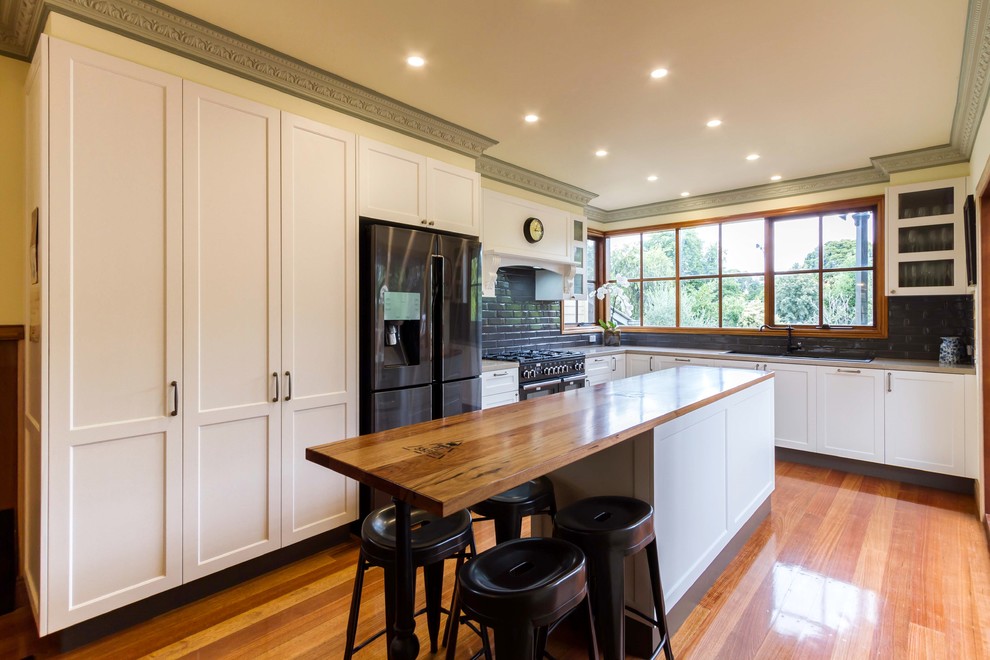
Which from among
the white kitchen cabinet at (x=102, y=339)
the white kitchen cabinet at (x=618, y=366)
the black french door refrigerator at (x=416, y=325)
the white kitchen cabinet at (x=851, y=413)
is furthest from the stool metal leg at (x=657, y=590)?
the white kitchen cabinet at (x=618, y=366)

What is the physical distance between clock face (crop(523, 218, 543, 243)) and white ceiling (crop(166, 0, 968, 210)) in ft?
2.49

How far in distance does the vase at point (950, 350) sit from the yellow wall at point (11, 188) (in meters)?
6.01

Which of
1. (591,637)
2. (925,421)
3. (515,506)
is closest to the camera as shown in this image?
(591,637)

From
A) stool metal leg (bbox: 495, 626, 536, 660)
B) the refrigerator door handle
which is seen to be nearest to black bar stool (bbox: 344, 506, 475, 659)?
stool metal leg (bbox: 495, 626, 536, 660)

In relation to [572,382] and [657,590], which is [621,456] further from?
[572,382]

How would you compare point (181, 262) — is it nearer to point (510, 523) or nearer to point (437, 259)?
point (437, 259)

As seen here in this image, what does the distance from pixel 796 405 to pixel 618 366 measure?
1.70 metres

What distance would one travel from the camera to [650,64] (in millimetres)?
2537

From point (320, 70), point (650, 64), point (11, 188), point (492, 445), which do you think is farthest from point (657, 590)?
point (11, 188)

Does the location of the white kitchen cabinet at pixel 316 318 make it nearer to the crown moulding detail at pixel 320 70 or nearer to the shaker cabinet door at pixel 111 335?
the crown moulding detail at pixel 320 70

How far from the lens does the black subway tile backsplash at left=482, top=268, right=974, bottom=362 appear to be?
3.98m

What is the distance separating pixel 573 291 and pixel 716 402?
2.88m

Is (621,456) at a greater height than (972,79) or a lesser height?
lesser

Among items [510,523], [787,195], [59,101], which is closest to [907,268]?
[787,195]
